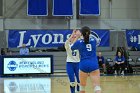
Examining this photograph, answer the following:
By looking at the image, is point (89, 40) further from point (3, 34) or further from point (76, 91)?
point (3, 34)

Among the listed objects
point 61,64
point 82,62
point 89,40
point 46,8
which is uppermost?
point 46,8

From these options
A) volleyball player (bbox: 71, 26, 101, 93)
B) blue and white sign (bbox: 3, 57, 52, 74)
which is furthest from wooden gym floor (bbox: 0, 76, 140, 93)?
volleyball player (bbox: 71, 26, 101, 93)

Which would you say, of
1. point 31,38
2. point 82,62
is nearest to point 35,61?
point 31,38

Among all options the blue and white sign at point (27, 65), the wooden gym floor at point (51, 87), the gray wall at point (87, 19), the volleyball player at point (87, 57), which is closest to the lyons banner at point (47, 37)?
the gray wall at point (87, 19)

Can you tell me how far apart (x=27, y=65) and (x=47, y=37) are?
5252 mm

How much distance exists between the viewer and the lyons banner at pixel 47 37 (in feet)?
80.9

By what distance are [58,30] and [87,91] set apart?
1297cm

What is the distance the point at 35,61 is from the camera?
20266 millimetres

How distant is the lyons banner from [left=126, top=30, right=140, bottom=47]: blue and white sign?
1361 millimetres

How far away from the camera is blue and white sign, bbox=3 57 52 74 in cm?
1979

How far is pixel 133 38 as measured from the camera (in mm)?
25031

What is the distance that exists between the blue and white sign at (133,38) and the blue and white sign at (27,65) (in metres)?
7.02

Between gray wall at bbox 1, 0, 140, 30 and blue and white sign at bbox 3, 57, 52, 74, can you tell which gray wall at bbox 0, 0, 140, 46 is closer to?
gray wall at bbox 1, 0, 140, 30

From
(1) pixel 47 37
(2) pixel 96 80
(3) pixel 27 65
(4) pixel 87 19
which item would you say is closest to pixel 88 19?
(4) pixel 87 19
